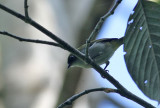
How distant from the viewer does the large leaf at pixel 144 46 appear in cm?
164

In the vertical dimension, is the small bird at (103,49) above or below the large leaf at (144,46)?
below

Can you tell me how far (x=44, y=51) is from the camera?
452 cm

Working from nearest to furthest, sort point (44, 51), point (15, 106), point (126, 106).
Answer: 1. point (15, 106)
2. point (44, 51)
3. point (126, 106)

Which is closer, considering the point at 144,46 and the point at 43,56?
the point at 144,46

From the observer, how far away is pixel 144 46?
1.69m

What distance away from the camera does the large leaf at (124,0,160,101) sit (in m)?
1.64

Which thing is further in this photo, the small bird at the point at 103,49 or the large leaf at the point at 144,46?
the small bird at the point at 103,49

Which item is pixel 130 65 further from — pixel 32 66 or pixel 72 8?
pixel 72 8

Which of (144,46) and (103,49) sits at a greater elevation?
(144,46)

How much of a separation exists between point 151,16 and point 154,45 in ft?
0.47

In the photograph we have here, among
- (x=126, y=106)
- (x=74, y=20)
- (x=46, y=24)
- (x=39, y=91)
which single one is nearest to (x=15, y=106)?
(x=39, y=91)

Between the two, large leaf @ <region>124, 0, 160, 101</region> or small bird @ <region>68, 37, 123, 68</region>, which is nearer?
large leaf @ <region>124, 0, 160, 101</region>

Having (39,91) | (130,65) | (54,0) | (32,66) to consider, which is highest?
(130,65)

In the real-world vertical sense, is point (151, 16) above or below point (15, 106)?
above
